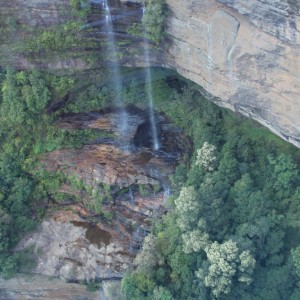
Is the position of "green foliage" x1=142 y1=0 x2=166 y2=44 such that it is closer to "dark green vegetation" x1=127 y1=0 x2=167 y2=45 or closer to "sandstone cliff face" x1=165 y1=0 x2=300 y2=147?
"dark green vegetation" x1=127 y1=0 x2=167 y2=45

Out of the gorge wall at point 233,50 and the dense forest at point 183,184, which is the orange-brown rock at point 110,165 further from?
the gorge wall at point 233,50

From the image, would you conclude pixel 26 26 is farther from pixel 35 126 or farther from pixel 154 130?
pixel 154 130

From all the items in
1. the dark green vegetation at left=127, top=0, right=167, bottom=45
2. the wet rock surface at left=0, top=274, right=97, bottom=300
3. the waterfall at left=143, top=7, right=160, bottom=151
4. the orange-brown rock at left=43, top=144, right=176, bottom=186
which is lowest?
the wet rock surface at left=0, top=274, right=97, bottom=300

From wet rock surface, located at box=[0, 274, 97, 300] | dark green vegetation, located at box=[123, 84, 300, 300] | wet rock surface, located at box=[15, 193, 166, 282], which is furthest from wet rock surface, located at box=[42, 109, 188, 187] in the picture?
wet rock surface, located at box=[0, 274, 97, 300]

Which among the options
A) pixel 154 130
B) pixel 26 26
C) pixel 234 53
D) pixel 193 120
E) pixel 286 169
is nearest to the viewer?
pixel 234 53

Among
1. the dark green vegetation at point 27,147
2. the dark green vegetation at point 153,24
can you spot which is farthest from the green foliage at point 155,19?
the dark green vegetation at point 27,147

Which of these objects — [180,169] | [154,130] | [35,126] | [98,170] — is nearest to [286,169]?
[180,169]
